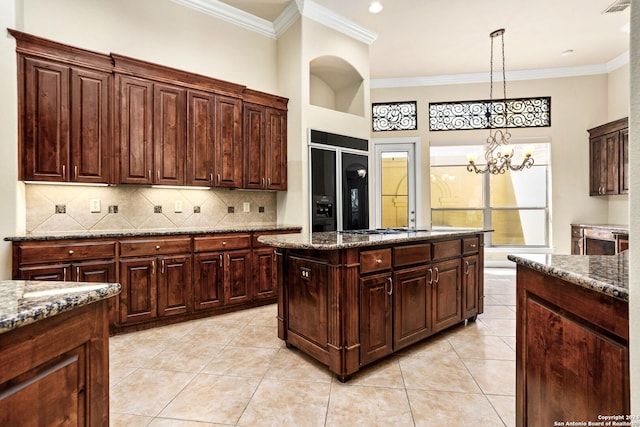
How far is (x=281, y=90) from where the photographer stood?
4.30m

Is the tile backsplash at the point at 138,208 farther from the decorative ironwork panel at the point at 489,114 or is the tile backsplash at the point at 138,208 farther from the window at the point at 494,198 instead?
the decorative ironwork panel at the point at 489,114

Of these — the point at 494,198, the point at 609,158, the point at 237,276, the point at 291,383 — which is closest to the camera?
the point at 291,383

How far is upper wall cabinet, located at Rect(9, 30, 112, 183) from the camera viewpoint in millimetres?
2643

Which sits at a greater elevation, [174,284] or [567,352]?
[567,352]

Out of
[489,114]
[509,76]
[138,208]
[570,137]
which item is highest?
[509,76]

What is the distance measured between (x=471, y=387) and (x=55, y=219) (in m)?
3.90

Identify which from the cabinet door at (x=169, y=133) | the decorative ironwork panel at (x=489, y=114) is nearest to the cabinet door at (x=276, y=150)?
the cabinet door at (x=169, y=133)

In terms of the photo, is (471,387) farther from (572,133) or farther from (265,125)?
(572,133)

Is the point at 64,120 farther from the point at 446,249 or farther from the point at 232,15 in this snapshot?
the point at 446,249

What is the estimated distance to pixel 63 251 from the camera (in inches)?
101

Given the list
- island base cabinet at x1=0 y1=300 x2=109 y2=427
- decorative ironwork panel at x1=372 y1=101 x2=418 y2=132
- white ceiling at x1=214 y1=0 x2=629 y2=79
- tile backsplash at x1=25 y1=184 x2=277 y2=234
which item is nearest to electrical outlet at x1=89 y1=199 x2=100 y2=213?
tile backsplash at x1=25 y1=184 x2=277 y2=234

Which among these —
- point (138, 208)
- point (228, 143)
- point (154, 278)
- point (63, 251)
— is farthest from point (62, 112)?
point (154, 278)

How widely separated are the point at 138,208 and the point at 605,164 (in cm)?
695

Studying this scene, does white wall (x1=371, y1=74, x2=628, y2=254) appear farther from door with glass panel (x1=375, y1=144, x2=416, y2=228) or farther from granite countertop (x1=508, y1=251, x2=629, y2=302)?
granite countertop (x1=508, y1=251, x2=629, y2=302)
